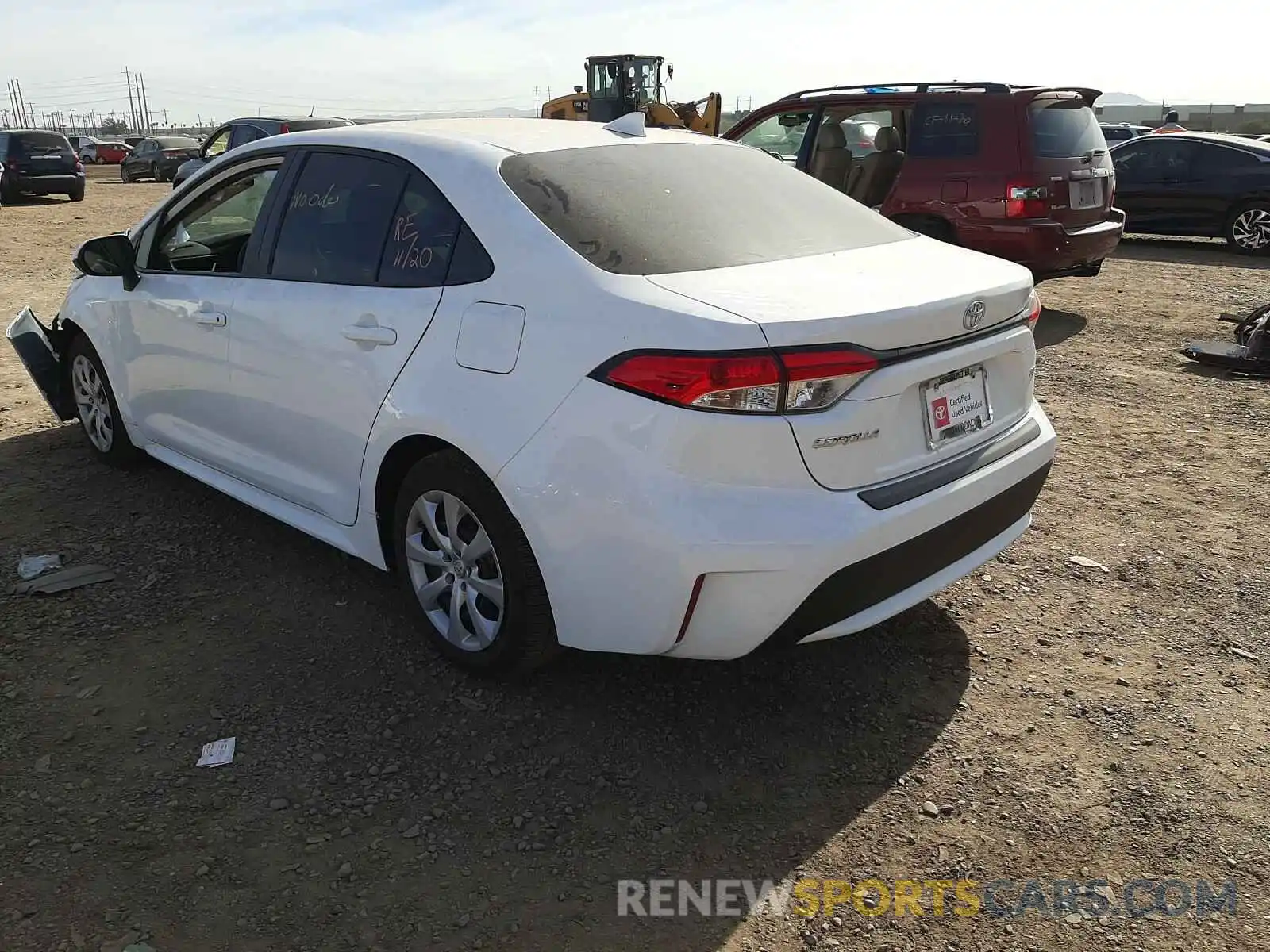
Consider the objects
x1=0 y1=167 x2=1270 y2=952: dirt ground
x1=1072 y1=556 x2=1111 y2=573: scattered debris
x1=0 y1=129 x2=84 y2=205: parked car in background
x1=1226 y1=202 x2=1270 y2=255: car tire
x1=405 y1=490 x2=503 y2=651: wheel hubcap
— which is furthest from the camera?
x1=0 y1=129 x2=84 y2=205: parked car in background

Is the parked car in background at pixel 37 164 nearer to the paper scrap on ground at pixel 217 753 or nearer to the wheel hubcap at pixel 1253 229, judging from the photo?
the wheel hubcap at pixel 1253 229

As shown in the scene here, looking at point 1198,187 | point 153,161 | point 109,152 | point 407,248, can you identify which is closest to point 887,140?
point 1198,187

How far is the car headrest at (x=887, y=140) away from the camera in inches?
346

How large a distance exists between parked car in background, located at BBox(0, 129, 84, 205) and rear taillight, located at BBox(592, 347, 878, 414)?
23201 mm

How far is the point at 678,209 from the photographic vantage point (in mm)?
3090

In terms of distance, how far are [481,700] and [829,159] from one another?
→ 23.3 ft

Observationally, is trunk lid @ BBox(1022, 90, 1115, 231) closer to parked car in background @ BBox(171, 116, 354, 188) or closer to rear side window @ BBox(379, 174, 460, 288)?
rear side window @ BBox(379, 174, 460, 288)

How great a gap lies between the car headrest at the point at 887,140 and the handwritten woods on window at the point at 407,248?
6.54 meters

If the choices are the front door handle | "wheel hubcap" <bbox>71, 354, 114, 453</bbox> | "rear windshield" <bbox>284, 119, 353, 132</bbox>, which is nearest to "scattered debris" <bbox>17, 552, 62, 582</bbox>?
"wheel hubcap" <bbox>71, 354, 114, 453</bbox>

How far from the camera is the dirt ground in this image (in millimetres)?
2357

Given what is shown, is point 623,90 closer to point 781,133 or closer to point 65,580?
point 781,133

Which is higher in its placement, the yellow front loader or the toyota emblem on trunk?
Answer: the yellow front loader

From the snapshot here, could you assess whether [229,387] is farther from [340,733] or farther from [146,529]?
[340,733]

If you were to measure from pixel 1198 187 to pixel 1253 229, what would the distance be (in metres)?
0.83
